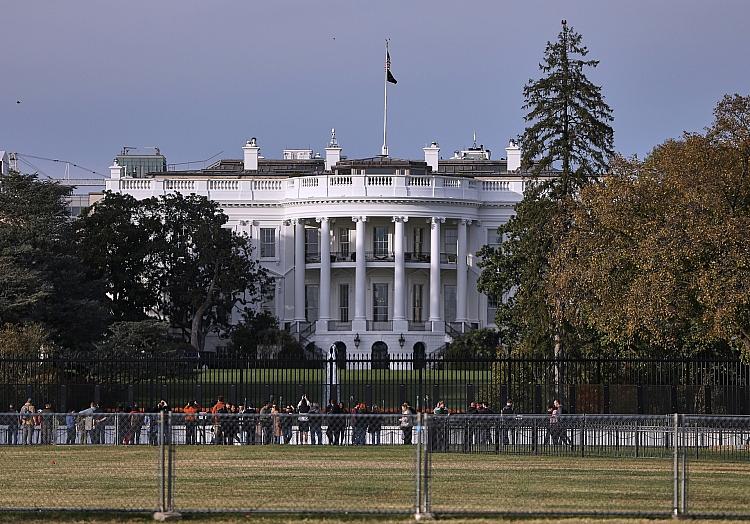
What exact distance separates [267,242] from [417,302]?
9904 millimetres

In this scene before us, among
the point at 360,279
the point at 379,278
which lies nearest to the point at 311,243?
the point at 379,278

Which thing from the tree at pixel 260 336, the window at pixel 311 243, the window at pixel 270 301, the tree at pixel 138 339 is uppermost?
the window at pixel 311 243

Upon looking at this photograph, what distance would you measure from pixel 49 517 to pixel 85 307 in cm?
5177

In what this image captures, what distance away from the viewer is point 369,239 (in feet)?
336

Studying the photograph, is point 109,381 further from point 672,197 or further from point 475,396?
point 672,197

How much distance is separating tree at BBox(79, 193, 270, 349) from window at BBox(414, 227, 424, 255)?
14233mm

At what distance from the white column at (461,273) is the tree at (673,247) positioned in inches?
1971

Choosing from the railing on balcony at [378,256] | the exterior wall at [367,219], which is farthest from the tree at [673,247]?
the railing on balcony at [378,256]

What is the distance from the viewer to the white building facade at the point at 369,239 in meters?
98.2

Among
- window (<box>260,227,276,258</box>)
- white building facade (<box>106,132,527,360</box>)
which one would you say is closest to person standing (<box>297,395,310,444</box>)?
white building facade (<box>106,132,527,360</box>)

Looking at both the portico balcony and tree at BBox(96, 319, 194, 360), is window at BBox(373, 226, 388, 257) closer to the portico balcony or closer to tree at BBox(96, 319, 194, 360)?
the portico balcony

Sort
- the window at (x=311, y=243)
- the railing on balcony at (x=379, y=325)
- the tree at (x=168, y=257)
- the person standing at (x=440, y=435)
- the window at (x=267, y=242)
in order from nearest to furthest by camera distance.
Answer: the person standing at (x=440, y=435) < the tree at (x=168, y=257) < the railing on balcony at (x=379, y=325) < the window at (x=311, y=243) < the window at (x=267, y=242)

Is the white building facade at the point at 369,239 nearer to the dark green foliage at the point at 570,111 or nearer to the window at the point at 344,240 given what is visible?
the window at the point at 344,240

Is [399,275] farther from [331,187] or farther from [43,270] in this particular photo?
[43,270]
